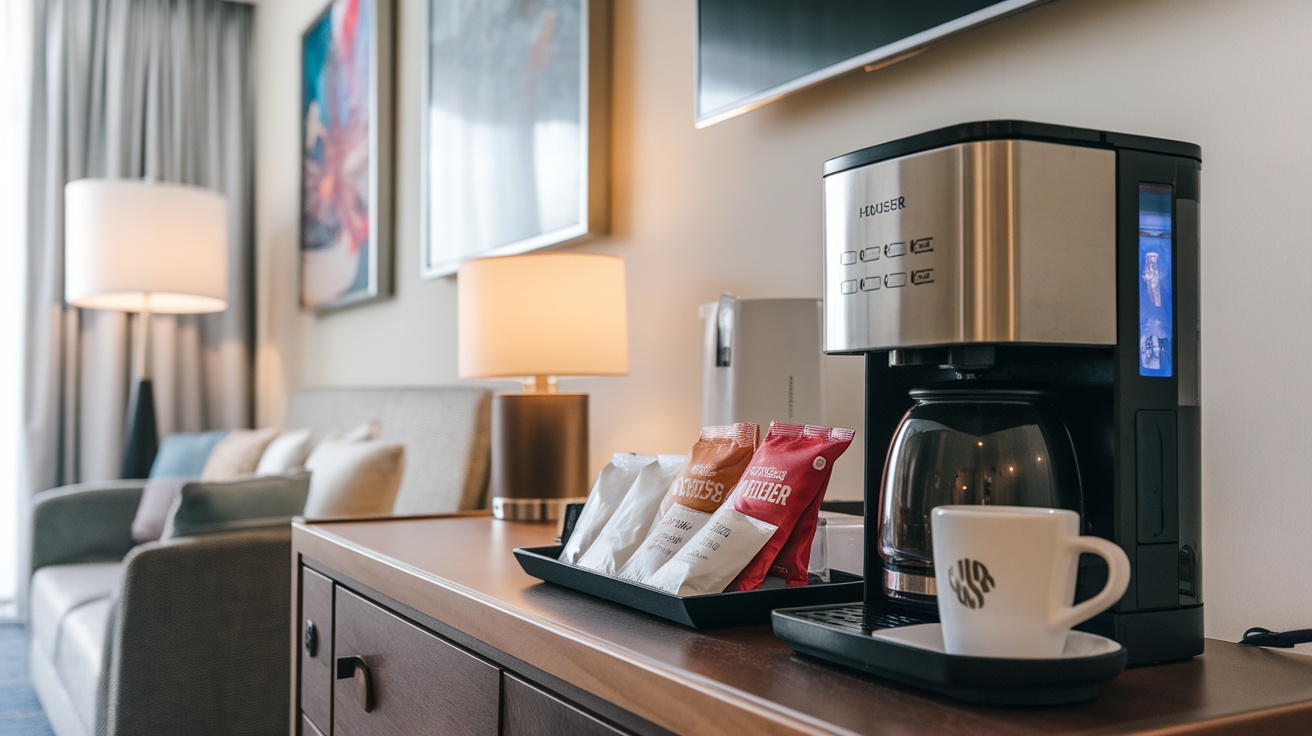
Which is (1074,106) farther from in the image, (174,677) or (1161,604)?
(174,677)

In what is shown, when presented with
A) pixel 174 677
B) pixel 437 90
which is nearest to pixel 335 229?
pixel 437 90

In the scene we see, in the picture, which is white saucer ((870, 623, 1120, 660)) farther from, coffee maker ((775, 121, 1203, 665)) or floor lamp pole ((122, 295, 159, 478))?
floor lamp pole ((122, 295, 159, 478))

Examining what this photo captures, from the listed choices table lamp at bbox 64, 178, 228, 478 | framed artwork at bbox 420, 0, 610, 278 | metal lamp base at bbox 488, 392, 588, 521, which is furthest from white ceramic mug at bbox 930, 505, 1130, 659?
table lamp at bbox 64, 178, 228, 478

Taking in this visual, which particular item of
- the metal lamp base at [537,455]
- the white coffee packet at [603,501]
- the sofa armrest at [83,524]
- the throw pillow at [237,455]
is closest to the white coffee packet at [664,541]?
the white coffee packet at [603,501]

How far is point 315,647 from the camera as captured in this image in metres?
1.40

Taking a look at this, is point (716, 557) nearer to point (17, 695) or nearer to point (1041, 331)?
point (1041, 331)

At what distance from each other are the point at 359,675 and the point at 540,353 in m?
0.65

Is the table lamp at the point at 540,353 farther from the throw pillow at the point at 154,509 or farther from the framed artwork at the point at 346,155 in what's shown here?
the throw pillow at the point at 154,509

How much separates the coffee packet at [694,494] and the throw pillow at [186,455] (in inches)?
114

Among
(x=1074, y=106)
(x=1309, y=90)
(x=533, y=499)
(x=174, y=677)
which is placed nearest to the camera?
(x=1309, y=90)

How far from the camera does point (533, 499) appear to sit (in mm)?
1701

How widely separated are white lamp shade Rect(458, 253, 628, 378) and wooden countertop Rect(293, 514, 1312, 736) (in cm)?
73

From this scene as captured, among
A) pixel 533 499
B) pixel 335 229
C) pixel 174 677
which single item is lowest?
pixel 174 677

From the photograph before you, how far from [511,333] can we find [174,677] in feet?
3.08
